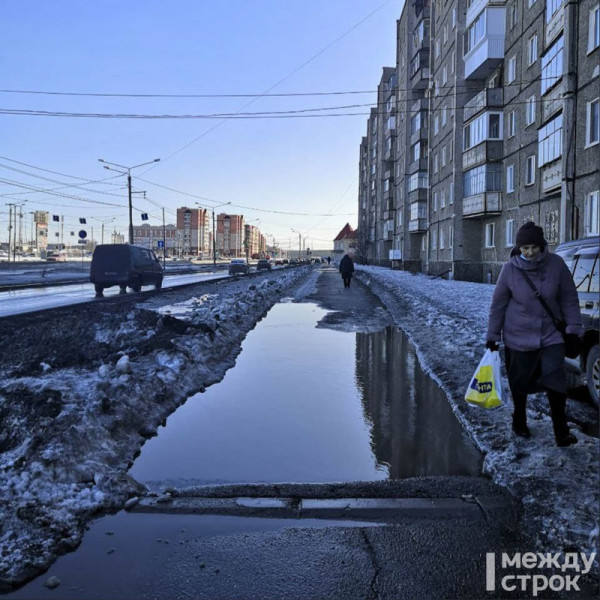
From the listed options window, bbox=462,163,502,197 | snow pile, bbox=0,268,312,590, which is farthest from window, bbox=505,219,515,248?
snow pile, bbox=0,268,312,590

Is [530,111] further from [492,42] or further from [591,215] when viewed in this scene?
[591,215]

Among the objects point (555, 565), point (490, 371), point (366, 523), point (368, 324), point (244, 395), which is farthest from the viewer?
point (368, 324)

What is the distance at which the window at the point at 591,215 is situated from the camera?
682 inches

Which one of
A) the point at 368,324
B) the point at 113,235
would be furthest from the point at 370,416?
the point at 113,235

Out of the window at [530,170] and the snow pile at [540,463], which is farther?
the window at [530,170]

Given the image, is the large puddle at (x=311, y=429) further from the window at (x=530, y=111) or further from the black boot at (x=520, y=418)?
the window at (x=530, y=111)

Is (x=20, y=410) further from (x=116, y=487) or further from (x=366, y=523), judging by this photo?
(x=366, y=523)

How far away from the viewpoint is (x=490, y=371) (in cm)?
468

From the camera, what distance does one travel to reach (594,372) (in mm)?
5562

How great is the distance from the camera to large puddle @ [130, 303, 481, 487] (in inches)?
171

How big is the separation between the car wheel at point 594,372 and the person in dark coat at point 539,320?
135 cm

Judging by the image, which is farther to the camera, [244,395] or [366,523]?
[244,395]

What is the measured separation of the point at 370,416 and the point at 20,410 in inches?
135

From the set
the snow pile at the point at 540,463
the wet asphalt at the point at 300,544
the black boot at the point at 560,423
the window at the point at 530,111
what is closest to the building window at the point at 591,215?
the window at the point at 530,111
